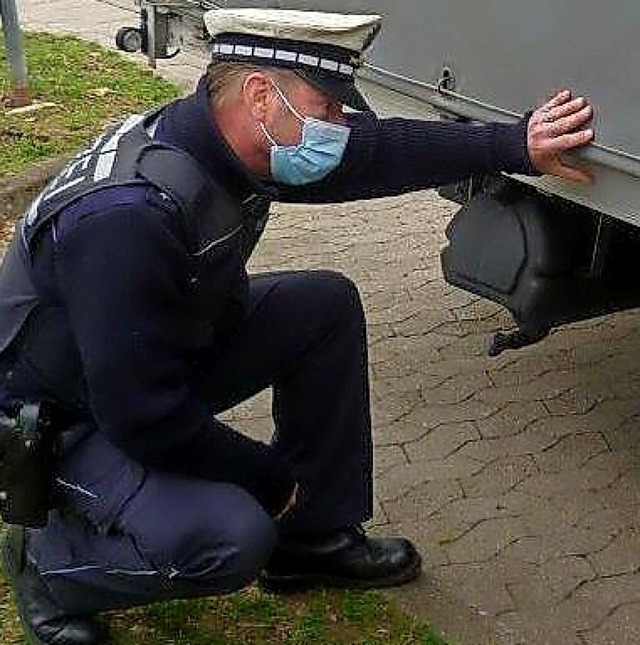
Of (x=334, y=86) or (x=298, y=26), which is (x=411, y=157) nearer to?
(x=334, y=86)

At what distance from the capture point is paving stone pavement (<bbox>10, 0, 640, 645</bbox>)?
3.44m

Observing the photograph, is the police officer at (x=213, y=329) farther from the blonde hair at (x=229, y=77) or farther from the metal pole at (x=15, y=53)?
the metal pole at (x=15, y=53)

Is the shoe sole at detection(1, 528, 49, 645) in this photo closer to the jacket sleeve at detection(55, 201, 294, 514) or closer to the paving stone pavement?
the jacket sleeve at detection(55, 201, 294, 514)

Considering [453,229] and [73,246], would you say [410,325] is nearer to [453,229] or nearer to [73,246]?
[453,229]

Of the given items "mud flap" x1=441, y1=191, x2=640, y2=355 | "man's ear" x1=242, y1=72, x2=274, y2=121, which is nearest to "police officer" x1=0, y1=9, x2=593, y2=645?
"man's ear" x1=242, y1=72, x2=274, y2=121

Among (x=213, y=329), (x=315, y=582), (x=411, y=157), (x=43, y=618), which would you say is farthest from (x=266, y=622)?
(x=411, y=157)

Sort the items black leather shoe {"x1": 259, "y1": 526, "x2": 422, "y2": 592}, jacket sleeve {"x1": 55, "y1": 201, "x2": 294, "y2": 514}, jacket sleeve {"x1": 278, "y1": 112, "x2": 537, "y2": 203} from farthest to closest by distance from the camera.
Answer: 1. black leather shoe {"x1": 259, "y1": 526, "x2": 422, "y2": 592}
2. jacket sleeve {"x1": 278, "y1": 112, "x2": 537, "y2": 203}
3. jacket sleeve {"x1": 55, "y1": 201, "x2": 294, "y2": 514}

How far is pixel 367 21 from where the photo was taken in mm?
2816

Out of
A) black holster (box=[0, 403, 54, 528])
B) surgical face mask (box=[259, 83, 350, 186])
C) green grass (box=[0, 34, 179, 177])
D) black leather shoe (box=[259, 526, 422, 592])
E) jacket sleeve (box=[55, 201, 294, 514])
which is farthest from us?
green grass (box=[0, 34, 179, 177])

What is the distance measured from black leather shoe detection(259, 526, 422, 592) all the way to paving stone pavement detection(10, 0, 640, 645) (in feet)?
0.23

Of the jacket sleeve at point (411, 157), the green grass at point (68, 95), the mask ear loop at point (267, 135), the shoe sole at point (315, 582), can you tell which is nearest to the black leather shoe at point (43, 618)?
the shoe sole at point (315, 582)

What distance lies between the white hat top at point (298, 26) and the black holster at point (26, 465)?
34.6 inches

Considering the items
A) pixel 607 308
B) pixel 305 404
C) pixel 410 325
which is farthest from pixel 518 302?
pixel 410 325

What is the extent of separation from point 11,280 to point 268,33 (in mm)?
759
